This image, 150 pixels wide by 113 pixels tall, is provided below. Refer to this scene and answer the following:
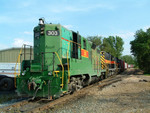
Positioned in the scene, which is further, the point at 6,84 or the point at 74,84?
the point at 6,84

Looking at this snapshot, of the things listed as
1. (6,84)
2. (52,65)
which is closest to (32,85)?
(52,65)

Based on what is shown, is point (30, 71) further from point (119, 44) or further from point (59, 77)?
point (119, 44)

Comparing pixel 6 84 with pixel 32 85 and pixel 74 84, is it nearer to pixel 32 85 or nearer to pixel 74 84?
pixel 32 85

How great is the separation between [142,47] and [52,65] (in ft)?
63.3

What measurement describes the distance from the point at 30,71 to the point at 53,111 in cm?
202

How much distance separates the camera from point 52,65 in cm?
612

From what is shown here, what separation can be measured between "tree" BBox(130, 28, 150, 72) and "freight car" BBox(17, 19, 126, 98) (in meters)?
17.2

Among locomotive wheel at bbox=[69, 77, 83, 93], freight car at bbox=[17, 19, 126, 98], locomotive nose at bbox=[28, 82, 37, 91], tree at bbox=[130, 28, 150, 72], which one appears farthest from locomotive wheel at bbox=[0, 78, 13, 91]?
tree at bbox=[130, 28, 150, 72]

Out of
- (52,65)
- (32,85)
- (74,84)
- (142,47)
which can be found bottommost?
(74,84)

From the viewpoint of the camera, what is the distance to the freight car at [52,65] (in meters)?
5.25

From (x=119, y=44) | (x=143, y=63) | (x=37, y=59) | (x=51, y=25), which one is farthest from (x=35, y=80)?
(x=119, y=44)

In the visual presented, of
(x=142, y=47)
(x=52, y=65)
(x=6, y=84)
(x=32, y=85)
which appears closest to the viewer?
(x=32, y=85)

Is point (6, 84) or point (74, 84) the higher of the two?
point (74, 84)

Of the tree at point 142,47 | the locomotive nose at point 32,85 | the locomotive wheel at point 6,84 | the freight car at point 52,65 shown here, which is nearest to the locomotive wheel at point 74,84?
the freight car at point 52,65
